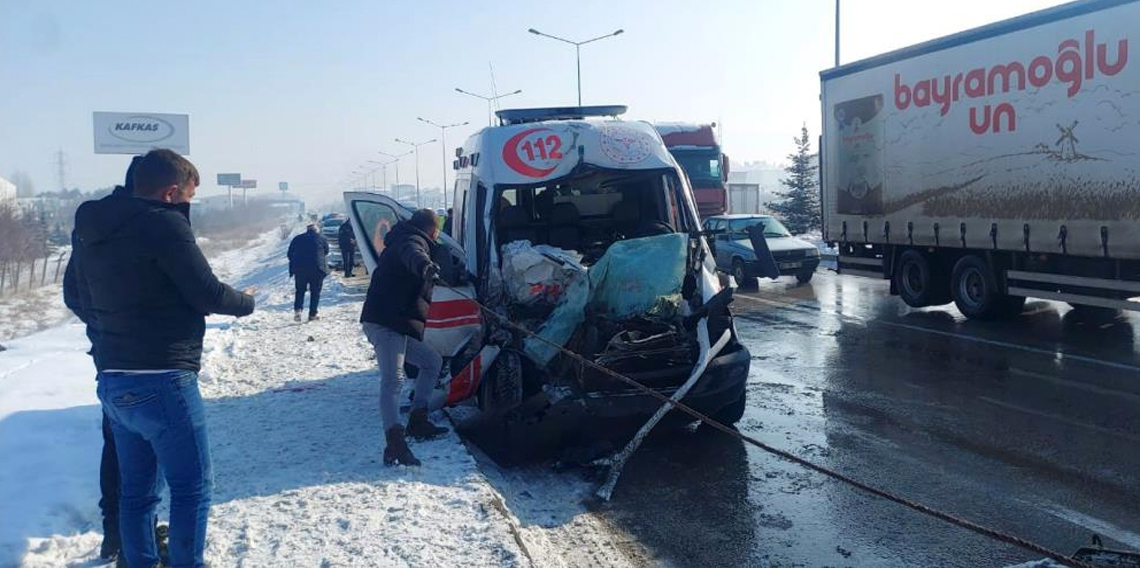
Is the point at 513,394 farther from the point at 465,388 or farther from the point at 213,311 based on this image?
the point at 213,311

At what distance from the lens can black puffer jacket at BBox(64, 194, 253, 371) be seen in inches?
140

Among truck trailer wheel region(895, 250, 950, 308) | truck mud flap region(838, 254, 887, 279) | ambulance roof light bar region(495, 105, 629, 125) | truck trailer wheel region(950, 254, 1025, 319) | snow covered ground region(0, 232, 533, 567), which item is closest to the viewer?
snow covered ground region(0, 232, 533, 567)

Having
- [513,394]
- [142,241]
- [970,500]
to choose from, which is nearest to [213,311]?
[142,241]

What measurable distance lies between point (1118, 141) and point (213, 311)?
34.9 ft

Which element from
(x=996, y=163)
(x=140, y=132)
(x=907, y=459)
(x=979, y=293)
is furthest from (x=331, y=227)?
(x=907, y=459)

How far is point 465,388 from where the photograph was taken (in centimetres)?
696

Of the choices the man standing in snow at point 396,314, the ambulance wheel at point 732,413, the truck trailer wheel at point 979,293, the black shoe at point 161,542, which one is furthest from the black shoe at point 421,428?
the truck trailer wheel at point 979,293

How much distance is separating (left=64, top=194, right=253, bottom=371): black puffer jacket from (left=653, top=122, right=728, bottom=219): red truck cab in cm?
2021

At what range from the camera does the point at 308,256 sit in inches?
572

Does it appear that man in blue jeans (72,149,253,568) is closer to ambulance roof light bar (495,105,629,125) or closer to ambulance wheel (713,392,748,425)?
ambulance wheel (713,392,748,425)

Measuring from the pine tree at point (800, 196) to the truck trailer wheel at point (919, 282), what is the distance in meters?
20.4

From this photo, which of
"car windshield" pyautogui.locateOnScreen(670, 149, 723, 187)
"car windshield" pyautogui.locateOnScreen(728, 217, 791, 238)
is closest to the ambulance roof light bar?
"car windshield" pyautogui.locateOnScreen(728, 217, 791, 238)

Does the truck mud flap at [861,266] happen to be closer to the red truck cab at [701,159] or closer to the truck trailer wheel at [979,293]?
the truck trailer wheel at [979,293]

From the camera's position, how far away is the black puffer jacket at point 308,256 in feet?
47.4
